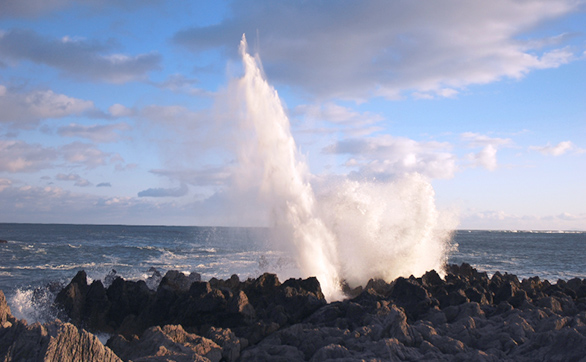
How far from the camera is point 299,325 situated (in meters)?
12.7

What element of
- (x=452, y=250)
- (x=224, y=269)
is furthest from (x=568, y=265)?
(x=224, y=269)

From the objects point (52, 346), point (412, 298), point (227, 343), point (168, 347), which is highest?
point (52, 346)

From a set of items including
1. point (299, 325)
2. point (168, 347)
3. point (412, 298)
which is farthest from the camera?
point (412, 298)

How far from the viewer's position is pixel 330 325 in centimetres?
1388

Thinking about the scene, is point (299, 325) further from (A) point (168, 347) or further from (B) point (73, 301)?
(B) point (73, 301)

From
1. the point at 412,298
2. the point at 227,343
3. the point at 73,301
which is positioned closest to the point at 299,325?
the point at 227,343

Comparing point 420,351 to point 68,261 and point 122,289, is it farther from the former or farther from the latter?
point 68,261

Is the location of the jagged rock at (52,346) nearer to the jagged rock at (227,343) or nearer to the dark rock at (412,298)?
the jagged rock at (227,343)

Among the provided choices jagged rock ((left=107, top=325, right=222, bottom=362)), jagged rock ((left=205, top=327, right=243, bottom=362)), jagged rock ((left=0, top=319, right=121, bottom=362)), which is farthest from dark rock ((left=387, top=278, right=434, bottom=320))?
jagged rock ((left=0, top=319, right=121, bottom=362))

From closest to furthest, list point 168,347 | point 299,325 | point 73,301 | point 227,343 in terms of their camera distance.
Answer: point 168,347, point 227,343, point 299,325, point 73,301

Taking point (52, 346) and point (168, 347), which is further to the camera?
point (168, 347)

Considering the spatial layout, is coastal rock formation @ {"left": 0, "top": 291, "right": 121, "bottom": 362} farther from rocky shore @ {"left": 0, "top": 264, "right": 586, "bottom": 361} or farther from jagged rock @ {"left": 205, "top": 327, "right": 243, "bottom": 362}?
jagged rock @ {"left": 205, "top": 327, "right": 243, "bottom": 362}

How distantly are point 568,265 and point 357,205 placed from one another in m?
33.4

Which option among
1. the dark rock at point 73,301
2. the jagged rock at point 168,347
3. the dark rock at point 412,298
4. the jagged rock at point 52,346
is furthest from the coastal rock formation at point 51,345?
the dark rock at point 412,298
